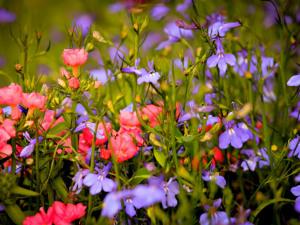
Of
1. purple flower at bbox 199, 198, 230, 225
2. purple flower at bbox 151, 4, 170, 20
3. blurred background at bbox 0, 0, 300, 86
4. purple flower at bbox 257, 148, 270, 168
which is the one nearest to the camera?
purple flower at bbox 199, 198, 230, 225

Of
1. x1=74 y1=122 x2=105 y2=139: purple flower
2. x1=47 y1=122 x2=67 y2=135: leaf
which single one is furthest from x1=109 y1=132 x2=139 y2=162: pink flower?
x1=47 y1=122 x2=67 y2=135: leaf

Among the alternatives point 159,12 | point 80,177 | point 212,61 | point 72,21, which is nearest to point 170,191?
point 80,177

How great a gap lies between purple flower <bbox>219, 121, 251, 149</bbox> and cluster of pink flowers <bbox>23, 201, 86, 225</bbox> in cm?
32

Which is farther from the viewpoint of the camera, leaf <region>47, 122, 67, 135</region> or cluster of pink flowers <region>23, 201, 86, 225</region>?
leaf <region>47, 122, 67, 135</region>

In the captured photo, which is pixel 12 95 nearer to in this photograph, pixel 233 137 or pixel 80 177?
pixel 80 177

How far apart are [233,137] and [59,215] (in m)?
0.38

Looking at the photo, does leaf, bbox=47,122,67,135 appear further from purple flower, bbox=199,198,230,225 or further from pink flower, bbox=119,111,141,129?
purple flower, bbox=199,198,230,225

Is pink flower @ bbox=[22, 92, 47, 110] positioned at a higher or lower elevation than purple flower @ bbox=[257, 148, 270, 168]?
higher

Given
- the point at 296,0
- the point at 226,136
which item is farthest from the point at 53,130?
the point at 296,0

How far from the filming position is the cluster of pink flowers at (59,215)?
0.83m

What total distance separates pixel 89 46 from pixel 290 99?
1.45ft

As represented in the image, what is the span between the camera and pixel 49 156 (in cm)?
97

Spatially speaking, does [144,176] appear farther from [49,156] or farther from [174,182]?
[49,156]

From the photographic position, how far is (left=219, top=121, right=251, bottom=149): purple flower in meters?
0.98
